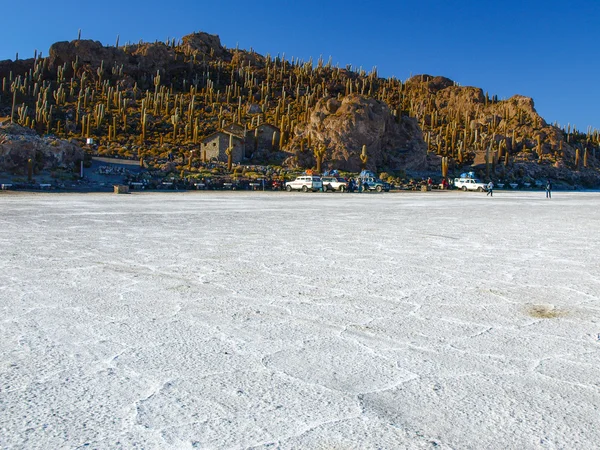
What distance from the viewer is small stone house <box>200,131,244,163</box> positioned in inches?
2078

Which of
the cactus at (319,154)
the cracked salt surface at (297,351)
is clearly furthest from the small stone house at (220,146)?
the cracked salt surface at (297,351)

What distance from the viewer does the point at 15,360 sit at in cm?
309

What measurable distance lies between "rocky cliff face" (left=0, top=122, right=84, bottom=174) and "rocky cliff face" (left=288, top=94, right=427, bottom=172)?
20584 millimetres

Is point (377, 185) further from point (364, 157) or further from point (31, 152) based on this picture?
point (31, 152)

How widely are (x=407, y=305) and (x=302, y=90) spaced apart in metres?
83.5

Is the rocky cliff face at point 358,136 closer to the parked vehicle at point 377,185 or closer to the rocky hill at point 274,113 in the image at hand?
the rocky hill at point 274,113

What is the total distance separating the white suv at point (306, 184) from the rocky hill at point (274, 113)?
30.0 feet

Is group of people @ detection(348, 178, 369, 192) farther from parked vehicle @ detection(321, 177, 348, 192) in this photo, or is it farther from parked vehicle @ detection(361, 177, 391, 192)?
parked vehicle @ detection(321, 177, 348, 192)

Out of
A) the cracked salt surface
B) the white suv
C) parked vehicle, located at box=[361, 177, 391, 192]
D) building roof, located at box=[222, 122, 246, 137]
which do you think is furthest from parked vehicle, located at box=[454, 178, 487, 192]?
the cracked salt surface

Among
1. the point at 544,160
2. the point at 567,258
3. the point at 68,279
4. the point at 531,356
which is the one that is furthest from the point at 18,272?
the point at 544,160

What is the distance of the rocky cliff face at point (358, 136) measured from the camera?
55688 millimetres

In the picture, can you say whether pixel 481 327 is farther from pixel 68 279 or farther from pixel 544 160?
pixel 544 160

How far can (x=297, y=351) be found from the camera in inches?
131

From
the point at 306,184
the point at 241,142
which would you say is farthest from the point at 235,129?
the point at 306,184
